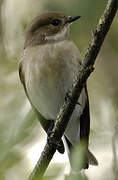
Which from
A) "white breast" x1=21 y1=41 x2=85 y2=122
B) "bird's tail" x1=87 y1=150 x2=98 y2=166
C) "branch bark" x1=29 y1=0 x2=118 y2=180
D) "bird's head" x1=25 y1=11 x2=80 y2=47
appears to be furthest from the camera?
"bird's head" x1=25 y1=11 x2=80 y2=47

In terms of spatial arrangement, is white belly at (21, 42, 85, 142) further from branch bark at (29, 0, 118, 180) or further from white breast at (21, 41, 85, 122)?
branch bark at (29, 0, 118, 180)

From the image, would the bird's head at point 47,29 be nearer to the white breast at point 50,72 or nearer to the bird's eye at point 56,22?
the bird's eye at point 56,22

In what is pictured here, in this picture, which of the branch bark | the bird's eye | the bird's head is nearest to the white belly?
the bird's head

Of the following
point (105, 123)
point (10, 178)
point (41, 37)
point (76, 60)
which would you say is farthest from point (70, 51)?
point (10, 178)

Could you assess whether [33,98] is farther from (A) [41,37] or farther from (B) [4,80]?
(B) [4,80]

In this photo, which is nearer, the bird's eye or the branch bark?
the branch bark

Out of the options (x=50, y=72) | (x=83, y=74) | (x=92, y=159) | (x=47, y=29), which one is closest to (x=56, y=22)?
(x=47, y=29)

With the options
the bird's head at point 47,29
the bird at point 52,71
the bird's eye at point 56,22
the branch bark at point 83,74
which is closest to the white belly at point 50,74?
the bird at point 52,71
